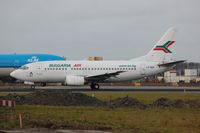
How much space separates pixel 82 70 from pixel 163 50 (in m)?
10.9

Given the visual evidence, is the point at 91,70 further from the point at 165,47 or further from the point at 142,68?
the point at 165,47

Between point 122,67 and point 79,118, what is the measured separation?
31.0 meters

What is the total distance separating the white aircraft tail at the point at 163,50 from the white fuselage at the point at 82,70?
130cm

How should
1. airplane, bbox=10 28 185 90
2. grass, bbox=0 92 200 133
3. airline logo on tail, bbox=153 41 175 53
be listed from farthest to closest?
airline logo on tail, bbox=153 41 175 53
airplane, bbox=10 28 185 90
grass, bbox=0 92 200 133

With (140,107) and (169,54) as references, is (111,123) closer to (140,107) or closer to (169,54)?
(140,107)

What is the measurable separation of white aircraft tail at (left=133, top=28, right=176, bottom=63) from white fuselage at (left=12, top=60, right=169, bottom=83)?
130cm

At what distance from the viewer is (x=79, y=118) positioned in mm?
20000

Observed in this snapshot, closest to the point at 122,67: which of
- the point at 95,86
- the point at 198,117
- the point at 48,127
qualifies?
the point at 95,86

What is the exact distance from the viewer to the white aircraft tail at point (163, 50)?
5194 centimetres

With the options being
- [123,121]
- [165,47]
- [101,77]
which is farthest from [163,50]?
[123,121]

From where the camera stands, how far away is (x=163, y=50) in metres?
52.3

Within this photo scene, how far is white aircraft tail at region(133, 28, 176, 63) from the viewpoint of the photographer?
170ft

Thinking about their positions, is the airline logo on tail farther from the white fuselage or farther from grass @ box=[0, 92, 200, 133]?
grass @ box=[0, 92, 200, 133]

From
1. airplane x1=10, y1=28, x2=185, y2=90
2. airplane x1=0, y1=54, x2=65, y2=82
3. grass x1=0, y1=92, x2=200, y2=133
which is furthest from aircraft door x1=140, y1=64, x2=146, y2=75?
grass x1=0, y1=92, x2=200, y2=133
